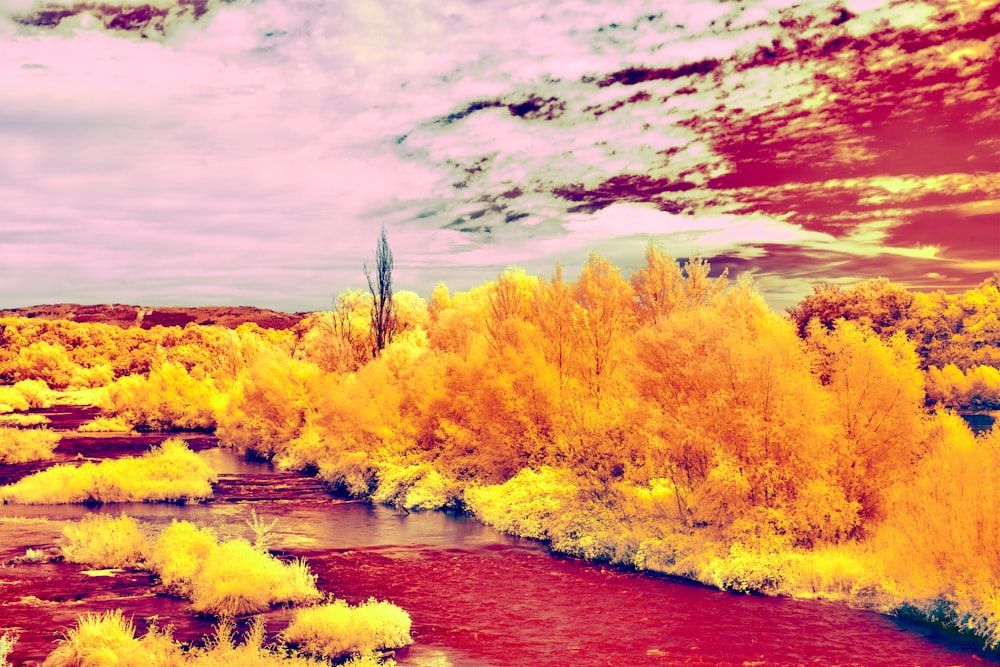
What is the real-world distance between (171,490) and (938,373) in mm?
44881

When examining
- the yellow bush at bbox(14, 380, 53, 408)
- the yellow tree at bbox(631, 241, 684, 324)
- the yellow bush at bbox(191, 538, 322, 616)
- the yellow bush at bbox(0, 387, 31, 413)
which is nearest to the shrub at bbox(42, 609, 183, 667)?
the yellow bush at bbox(191, 538, 322, 616)

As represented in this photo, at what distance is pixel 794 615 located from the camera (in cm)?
1538

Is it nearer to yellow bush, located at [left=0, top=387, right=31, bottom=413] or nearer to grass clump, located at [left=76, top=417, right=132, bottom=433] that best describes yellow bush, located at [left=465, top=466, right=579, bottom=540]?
grass clump, located at [left=76, top=417, right=132, bottom=433]

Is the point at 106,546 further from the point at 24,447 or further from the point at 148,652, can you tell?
the point at 24,447

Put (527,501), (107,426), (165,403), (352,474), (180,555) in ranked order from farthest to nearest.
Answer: (165,403)
(107,426)
(352,474)
(527,501)
(180,555)

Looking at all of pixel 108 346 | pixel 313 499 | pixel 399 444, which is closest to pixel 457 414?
pixel 399 444

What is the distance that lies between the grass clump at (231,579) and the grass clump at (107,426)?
4063 cm

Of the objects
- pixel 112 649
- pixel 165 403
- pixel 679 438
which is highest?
pixel 679 438

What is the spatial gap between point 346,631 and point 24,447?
32.9m

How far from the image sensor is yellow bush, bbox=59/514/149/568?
1941 centimetres

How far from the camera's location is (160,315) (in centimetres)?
13762

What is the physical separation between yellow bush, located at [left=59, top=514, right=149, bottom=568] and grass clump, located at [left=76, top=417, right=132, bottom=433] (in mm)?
36077

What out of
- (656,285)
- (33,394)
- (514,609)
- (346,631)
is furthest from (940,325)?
(33,394)

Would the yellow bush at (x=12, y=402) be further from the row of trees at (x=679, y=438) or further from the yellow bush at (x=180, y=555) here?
the yellow bush at (x=180, y=555)
